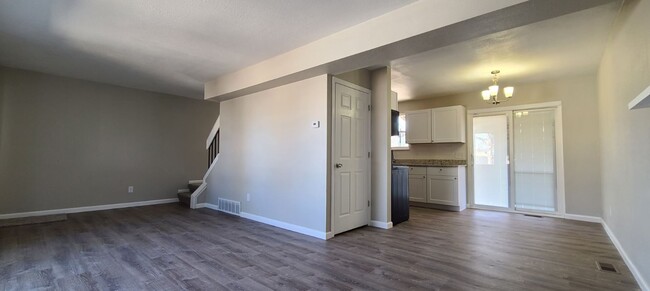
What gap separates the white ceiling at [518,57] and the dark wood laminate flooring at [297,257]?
2.39 metres

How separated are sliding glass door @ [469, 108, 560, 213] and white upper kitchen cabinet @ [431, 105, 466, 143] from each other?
35 cm

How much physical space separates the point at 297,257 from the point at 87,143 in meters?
4.84

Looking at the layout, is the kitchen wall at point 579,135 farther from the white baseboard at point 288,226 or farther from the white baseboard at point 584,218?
the white baseboard at point 288,226

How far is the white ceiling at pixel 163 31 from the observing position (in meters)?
2.63

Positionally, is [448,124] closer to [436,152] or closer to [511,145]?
[436,152]

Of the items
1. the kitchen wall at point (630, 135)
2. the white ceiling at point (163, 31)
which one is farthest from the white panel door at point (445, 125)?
the white ceiling at point (163, 31)

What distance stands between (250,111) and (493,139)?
15.8 feet

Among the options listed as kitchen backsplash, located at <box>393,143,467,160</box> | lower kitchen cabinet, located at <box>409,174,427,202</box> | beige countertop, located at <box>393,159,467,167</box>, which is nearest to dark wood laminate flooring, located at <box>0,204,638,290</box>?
beige countertop, located at <box>393,159,467,167</box>

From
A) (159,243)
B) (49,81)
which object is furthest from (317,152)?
(49,81)

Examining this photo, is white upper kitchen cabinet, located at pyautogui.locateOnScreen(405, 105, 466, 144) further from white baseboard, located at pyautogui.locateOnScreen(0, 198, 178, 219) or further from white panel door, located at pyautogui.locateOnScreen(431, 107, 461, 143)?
white baseboard, located at pyautogui.locateOnScreen(0, 198, 178, 219)

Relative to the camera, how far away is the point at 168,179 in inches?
247

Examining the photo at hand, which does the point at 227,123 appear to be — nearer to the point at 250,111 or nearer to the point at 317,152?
the point at 250,111

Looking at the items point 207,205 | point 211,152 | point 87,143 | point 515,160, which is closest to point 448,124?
point 515,160

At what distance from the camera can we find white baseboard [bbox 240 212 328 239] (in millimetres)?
3667
